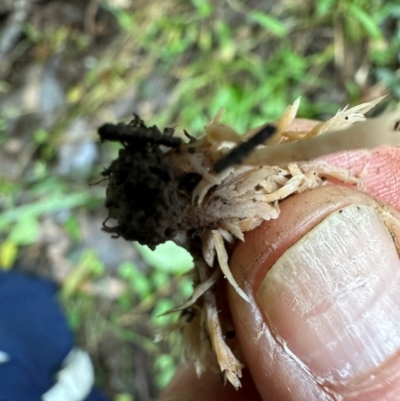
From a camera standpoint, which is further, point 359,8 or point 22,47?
point 22,47

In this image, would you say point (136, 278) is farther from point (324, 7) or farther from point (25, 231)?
point (324, 7)

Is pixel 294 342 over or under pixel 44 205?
over

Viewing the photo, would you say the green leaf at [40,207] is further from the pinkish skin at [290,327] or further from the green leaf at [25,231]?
the pinkish skin at [290,327]

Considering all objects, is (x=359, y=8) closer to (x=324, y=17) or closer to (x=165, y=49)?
(x=324, y=17)

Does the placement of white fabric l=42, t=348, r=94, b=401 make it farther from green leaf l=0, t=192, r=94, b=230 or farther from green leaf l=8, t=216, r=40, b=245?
green leaf l=0, t=192, r=94, b=230

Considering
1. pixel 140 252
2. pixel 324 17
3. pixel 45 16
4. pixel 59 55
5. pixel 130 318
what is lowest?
pixel 130 318

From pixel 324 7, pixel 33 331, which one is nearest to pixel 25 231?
pixel 33 331

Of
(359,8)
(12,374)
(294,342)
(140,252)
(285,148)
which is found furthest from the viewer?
(140,252)

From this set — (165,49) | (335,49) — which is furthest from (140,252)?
(335,49)
